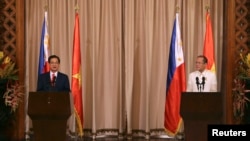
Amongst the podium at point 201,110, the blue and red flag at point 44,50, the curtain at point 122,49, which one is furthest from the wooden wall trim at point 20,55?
the podium at point 201,110

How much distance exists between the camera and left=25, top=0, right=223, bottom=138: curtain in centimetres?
708

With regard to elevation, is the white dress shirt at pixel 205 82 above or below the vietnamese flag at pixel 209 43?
below

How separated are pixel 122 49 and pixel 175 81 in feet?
3.71

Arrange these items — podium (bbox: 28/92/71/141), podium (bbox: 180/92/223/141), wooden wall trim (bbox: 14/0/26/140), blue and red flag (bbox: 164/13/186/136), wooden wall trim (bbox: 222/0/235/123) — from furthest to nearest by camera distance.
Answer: blue and red flag (bbox: 164/13/186/136) → wooden wall trim (bbox: 222/0/235/123) → wooden wall trim (bbox: 14/0/26/140) → podium (bbox: 28/92/71/141) → podium (bbox: 180/92/223/141)

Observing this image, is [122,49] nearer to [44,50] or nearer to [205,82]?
[44,50]

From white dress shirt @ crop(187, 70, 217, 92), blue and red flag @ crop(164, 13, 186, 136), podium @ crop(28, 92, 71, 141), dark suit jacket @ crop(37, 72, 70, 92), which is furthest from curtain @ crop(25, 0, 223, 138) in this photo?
podium @ crop(28, 92, 71, 141)

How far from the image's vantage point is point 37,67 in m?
7.04

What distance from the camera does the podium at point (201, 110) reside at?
4.64 m

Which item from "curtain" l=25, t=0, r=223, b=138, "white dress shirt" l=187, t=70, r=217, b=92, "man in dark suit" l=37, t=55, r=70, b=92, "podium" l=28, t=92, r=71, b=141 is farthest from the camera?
Result: "curtain" l=25, t=0, r=223, b=138

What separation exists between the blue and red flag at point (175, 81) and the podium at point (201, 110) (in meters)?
2.04

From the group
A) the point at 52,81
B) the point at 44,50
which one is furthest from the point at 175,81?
the point at 52,81

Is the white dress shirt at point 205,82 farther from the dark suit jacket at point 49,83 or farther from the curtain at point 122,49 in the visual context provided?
the dark suit jacket at point 49,83

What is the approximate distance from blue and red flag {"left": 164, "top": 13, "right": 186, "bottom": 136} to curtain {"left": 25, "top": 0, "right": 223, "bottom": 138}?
32cm

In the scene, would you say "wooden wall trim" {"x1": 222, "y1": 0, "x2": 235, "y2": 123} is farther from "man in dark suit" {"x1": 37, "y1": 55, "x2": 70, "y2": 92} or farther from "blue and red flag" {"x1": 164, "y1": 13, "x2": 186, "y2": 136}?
"man in dark suit" {"x1": 37, "y1": 55, "x2": 70, "y2": 92}
